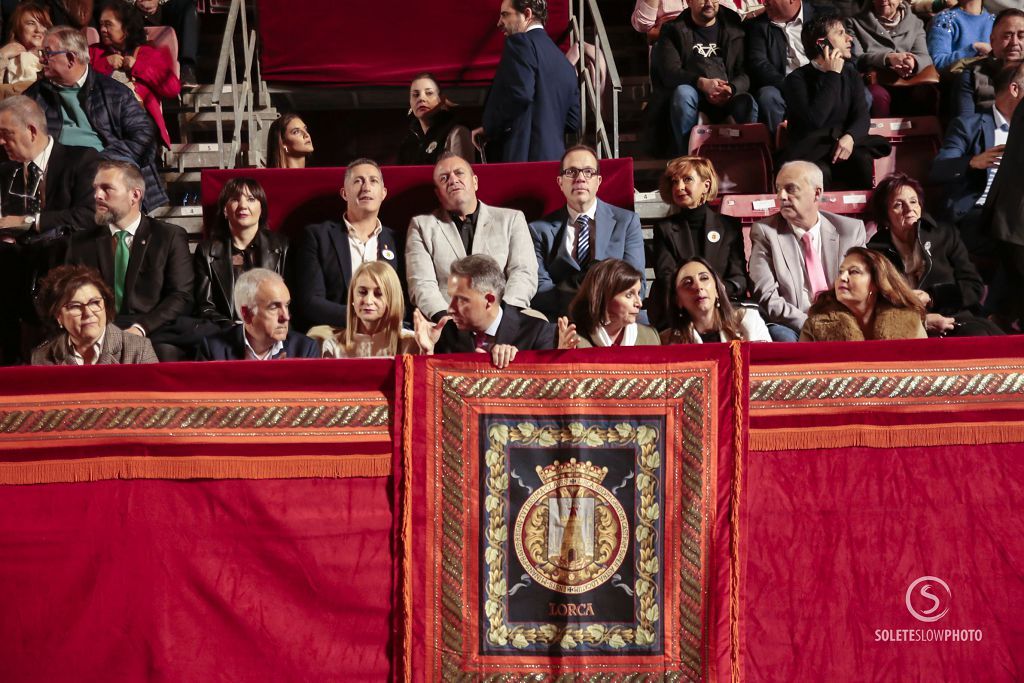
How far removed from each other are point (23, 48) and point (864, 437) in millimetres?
5501

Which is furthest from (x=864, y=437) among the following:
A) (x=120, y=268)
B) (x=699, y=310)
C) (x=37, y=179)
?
(x=37, y=179)

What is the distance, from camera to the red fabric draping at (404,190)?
241 inches

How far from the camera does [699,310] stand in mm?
4766

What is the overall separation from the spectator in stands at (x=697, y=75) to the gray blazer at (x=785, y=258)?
1.46 meters

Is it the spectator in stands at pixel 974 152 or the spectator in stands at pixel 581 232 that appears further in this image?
the spectator in stands at pixel 974 152

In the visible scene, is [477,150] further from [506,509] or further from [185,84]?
[506,509]

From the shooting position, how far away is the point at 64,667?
13.2 ft

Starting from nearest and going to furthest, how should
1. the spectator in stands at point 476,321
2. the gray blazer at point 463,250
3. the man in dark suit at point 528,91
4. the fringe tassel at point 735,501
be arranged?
the fringe tassel at point 735,501
the spectator in stands at point 476,321
the gray blazer at point 463,250
the man in dark suit at point 528,91

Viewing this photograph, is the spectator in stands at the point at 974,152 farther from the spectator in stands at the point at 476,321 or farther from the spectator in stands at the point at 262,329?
the spectator in stands at the point at 262,329

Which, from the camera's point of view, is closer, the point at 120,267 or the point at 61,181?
the point at 120,267

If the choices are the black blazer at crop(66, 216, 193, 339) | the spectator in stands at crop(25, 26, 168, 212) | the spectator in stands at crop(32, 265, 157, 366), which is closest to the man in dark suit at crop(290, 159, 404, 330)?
the black blazer at crop(66, 216, 193, 339)

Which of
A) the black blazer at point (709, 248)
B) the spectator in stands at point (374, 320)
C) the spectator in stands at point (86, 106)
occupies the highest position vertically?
the spectator in stands at point (86, 106)

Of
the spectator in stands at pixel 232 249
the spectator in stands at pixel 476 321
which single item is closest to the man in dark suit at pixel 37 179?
the spectator in stands at pixel 232 249

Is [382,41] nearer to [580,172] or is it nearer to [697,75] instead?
[697,75]
